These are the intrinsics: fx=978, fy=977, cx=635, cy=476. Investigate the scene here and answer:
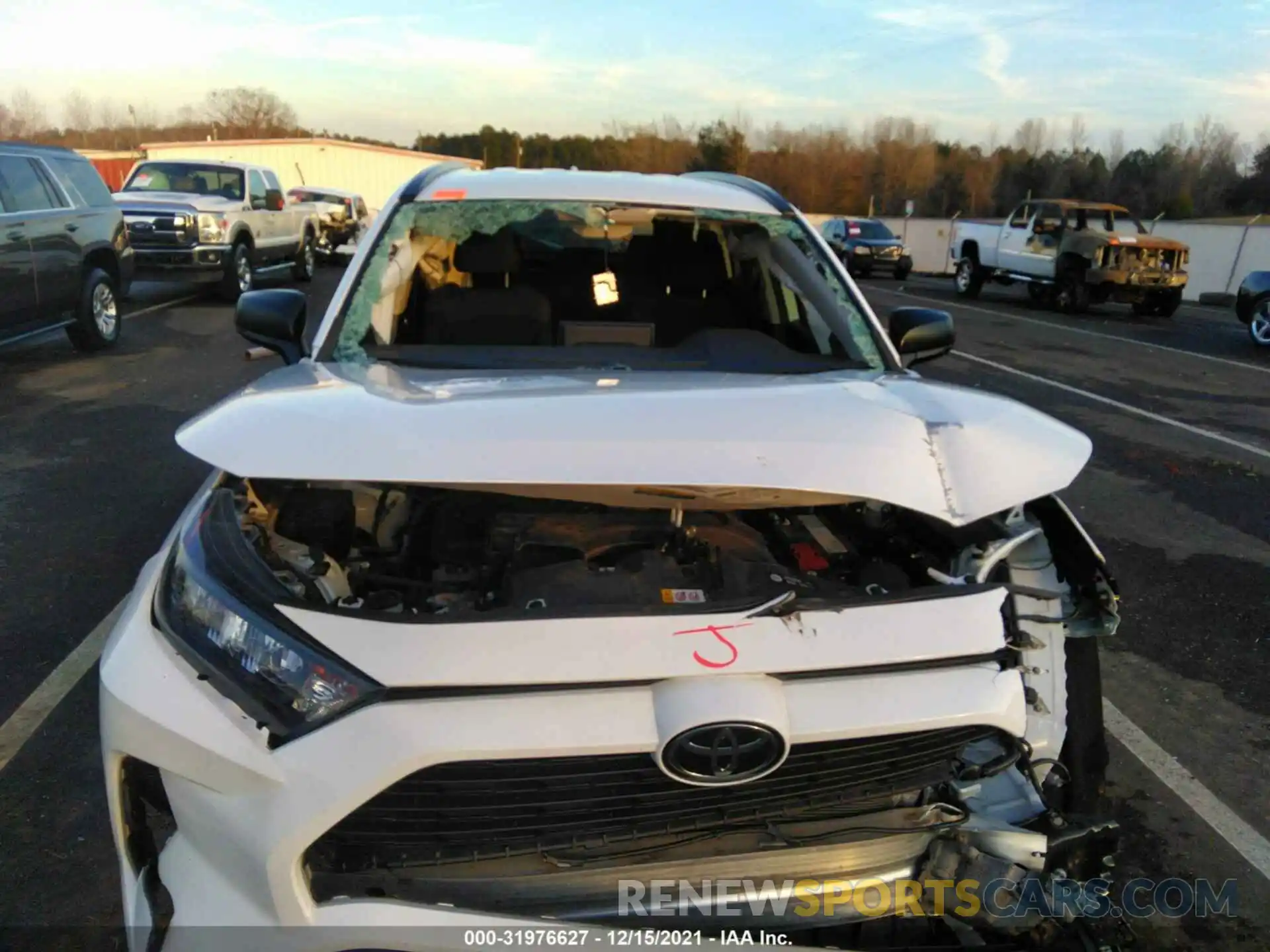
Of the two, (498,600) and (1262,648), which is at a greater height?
(498,600)

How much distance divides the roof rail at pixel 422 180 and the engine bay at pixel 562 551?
58.5 inches

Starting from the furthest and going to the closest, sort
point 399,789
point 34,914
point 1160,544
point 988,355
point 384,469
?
point 988,355, point 1160,544, point 34,914, point 384,469, point 399,789

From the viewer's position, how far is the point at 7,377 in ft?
28.3

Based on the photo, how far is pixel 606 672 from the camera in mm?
1616

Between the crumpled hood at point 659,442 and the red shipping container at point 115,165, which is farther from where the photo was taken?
the red shipping container at point 115,165

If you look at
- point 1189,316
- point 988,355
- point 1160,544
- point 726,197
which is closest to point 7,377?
point 726,197

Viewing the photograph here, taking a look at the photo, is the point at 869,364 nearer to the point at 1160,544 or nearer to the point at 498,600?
the point at 498,600

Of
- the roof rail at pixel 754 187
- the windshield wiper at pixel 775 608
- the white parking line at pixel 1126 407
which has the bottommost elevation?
the white parking line at pixel 1126 407

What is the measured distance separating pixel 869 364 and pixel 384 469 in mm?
1828

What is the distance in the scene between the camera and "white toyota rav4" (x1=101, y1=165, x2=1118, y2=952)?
159cm

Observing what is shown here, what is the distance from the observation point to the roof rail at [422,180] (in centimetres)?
353

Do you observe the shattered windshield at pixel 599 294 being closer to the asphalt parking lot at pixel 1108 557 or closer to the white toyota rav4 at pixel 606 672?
the white toyota rav4 at pixel 606 672

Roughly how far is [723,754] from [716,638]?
7.6 inches

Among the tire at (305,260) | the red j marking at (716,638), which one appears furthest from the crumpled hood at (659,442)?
the tire at (305,260)
